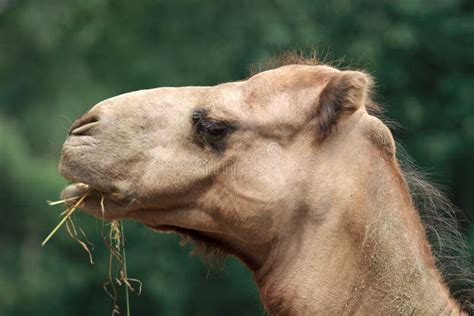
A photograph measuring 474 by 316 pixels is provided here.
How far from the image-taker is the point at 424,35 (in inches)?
845

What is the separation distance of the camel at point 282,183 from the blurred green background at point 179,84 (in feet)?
33.8

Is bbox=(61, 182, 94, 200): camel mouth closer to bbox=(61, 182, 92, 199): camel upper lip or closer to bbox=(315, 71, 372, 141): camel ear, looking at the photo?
bbox=(61, 182, 92, 199): camel upper lip

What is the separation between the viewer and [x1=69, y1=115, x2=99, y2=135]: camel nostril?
24.3 ft

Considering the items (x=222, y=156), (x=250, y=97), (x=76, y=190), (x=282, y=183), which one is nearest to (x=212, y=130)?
(x=222, y=156)

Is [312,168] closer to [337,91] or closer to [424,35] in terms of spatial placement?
[337,91]

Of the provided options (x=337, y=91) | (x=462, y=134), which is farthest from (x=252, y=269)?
(x=462, y=134)

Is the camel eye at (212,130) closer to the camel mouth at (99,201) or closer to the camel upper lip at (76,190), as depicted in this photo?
the camel mouth at (99,201)

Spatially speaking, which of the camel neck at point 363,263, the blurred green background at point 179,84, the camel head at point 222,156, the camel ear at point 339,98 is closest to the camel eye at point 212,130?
the camel head at point 222,156

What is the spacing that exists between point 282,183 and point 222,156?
0.36m

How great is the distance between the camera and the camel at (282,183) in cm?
729

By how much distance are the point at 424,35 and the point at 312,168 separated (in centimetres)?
1434

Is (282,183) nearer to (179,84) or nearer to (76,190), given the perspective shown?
(76,190)

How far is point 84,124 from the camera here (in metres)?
7.44

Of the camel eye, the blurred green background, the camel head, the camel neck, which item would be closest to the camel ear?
the camel head
